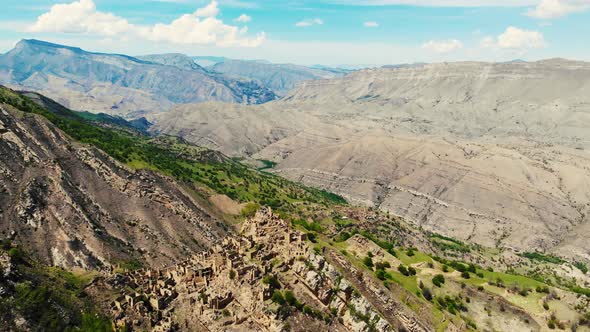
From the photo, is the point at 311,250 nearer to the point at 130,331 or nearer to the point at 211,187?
the point at 130,331

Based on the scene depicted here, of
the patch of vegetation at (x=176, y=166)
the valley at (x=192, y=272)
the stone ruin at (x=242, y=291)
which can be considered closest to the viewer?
the stone ruin at (x=242, y=291)

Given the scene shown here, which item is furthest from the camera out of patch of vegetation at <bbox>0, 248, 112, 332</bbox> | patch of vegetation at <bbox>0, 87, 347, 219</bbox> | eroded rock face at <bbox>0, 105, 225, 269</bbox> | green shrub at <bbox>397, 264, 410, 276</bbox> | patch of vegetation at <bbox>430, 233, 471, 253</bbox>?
patch of vegetation at <bbox>430, 233, 471, 253</bbox>

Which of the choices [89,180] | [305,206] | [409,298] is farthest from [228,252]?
[305,206]

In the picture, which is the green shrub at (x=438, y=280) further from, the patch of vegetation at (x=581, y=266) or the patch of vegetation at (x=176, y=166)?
the patch of vegetation at (x=581, y=266)

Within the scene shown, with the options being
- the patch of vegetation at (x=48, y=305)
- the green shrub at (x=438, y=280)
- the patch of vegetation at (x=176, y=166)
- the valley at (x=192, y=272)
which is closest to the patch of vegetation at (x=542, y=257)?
the valley at (x=192, y=272)

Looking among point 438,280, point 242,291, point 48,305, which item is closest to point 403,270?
point 438,280

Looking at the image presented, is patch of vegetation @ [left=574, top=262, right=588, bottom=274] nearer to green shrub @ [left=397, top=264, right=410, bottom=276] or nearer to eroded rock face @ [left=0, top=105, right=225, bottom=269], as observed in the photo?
green shrub @ [left=397, top=264, right=410, bottom=276]

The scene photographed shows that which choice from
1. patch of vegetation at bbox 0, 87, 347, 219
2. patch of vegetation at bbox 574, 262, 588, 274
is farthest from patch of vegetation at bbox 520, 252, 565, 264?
patch of vegetation at bbox 0, 87, 347, 219

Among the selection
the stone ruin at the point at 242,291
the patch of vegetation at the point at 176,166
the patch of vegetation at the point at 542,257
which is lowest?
Result: the patch of vegetation at the point at 542,257
